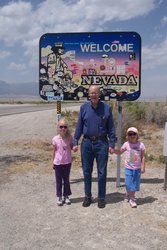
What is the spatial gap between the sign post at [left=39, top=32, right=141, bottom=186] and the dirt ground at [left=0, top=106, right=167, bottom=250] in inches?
39.7

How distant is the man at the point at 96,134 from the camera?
20.9 ft

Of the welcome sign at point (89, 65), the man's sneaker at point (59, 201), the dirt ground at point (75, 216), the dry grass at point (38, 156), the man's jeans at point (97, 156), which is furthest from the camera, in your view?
the dry grass at point (38, 156)

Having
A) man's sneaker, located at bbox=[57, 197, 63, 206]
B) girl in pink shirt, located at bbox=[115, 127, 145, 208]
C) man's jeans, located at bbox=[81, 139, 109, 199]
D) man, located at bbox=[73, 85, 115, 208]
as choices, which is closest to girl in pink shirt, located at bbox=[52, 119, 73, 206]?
man's sneaker, located at bbox=[57, 197, 63, 206]

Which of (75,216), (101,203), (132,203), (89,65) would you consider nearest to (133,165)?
(132,203)

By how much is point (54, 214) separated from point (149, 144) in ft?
27.7

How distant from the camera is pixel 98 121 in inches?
250

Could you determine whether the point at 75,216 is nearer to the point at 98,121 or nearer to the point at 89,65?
the point at 98,121

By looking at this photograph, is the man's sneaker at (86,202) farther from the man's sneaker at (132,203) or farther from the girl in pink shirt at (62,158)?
the man's sneaker at (132,203)

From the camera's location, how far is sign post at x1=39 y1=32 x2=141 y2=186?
7500 millimetres

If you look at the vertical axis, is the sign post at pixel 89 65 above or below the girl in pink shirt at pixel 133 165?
above

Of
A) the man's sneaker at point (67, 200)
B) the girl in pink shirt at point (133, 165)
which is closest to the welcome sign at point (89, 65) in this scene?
the girl in pink shirt at point (133, 165)

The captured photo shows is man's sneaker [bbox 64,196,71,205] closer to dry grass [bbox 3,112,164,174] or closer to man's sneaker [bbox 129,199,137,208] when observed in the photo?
man's sneaker [bbox 129,199,137,208]

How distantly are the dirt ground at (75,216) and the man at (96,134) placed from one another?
0.43 metres

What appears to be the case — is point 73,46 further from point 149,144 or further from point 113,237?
point 149,144
